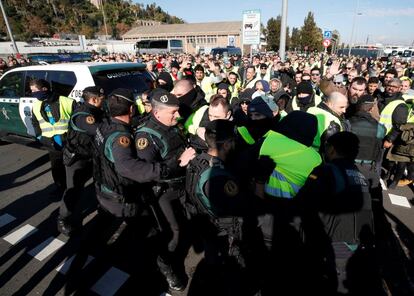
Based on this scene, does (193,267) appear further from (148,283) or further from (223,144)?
(223,144)

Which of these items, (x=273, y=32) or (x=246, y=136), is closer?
(x=246, y=136)

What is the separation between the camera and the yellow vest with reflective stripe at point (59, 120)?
12.5 ft

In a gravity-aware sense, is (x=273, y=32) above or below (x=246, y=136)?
above

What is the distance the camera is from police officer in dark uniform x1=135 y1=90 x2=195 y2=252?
229cm

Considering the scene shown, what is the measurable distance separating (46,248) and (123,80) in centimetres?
312

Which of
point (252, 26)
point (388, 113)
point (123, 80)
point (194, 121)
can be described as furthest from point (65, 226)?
point (252, 26)

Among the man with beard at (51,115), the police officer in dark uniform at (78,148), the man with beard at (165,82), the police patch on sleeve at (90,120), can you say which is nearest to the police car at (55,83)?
the man with beard at (165,82)

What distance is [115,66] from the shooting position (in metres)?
5.04

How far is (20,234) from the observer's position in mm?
3584

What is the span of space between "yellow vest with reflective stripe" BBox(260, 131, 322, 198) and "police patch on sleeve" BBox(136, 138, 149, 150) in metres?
0.99

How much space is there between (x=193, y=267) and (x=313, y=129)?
2.00 m

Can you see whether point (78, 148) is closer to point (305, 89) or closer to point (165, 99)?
point (165, 99)

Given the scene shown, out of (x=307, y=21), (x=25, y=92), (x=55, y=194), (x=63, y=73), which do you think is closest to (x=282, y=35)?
(x=63, y=73)

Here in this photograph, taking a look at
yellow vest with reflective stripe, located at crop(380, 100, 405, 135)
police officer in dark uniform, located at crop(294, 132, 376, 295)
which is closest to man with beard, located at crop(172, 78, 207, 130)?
police officer in dark uniform, located at crop(294, 132, 376, 295)
